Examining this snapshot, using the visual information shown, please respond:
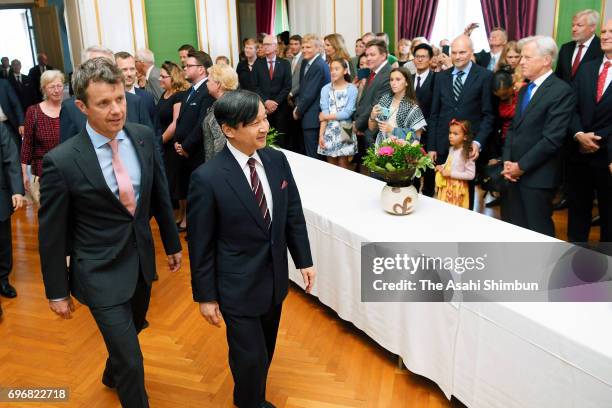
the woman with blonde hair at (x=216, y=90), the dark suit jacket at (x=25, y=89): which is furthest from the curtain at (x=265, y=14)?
the woman with blonde hair at (x=216, y=90)

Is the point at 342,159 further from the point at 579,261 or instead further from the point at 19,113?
the point at 19,113

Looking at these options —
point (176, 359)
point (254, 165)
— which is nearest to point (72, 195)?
point (254, 165)

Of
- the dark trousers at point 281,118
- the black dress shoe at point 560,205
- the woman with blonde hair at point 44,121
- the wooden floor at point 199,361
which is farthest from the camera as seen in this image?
the dark trousers at point 281,118

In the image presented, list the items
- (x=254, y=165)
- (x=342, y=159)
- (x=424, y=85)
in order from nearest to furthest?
(x=254, y=165) → (x=424, y=85) → (x=342, y=159)

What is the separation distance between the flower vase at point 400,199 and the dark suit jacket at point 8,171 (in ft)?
7.71

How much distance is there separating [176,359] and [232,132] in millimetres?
1574

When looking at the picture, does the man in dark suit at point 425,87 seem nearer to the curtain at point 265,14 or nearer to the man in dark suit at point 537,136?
the man in dark suit at point 537,136

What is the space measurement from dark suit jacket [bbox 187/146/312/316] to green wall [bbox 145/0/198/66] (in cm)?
723

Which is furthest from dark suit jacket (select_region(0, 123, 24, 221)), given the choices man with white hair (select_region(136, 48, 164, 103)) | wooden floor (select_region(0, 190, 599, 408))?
man with white hair (select_region(136, 48, 164, 103))

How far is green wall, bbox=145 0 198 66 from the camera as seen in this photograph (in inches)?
340

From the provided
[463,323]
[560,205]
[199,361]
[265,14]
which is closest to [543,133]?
[463,323]

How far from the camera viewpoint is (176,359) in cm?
304

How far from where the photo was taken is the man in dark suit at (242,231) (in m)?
2.03

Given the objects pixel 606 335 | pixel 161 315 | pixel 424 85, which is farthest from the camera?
pixel 424 85
